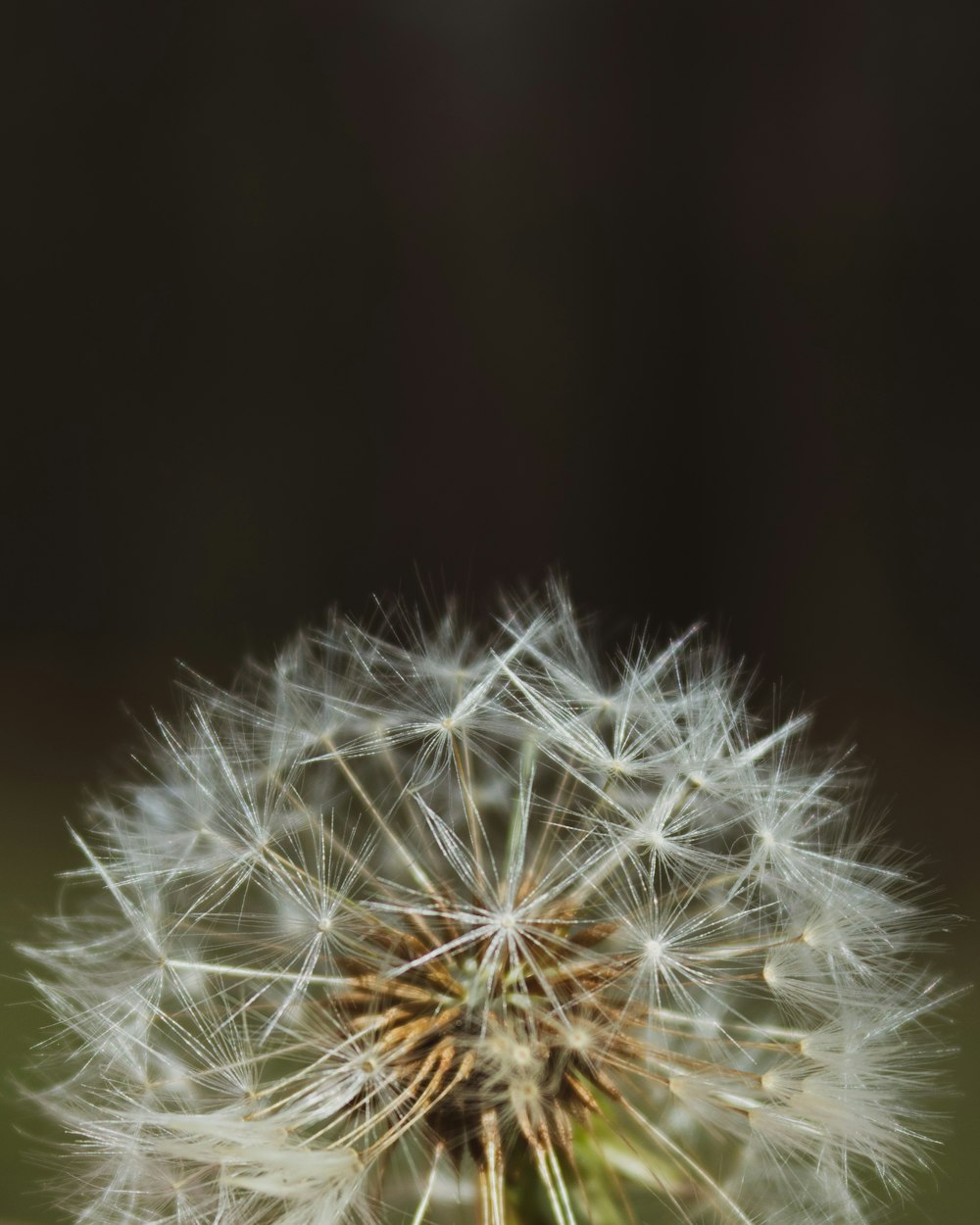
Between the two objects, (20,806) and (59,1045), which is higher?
(20,806)

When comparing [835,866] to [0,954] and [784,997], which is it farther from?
[0,954]

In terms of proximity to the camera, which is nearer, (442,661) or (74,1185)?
(74,1185)

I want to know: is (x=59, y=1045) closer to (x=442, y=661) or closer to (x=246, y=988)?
(x=246, y=988)

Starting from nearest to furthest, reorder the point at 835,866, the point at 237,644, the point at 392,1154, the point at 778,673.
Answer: the point at 392,1154 < the point at 835,866 < the point at 778,673 < the point at 237,644

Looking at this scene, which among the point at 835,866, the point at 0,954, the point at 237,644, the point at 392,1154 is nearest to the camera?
the point at 392,1154

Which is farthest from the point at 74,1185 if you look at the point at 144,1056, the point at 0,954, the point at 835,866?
the point at 0,954

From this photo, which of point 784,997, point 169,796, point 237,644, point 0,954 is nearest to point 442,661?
point 169,796

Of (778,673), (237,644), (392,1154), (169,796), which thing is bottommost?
(392,1154)
